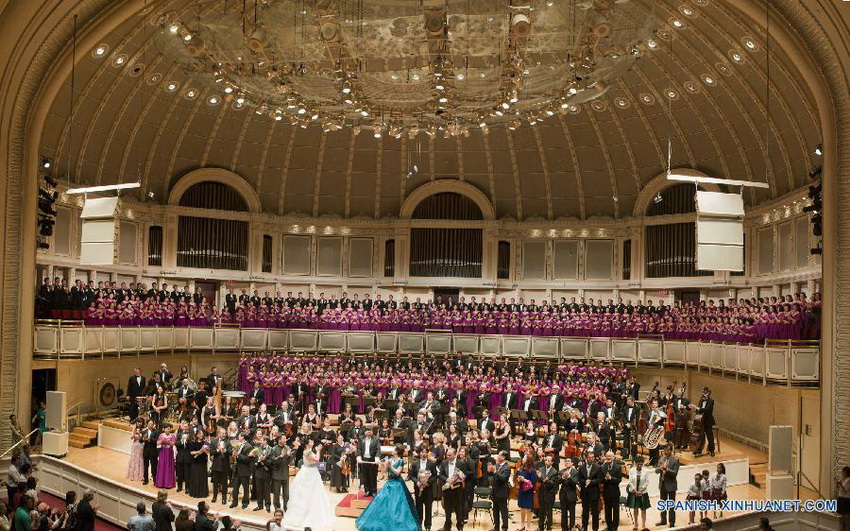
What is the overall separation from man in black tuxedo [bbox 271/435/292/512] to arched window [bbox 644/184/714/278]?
1587 centimetres

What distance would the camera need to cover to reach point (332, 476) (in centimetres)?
1727

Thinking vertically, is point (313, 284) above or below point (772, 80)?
below

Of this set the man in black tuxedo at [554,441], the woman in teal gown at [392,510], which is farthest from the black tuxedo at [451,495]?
the man in black tuxedo at [554,441]

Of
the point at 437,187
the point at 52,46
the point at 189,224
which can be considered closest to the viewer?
the point at 52,46

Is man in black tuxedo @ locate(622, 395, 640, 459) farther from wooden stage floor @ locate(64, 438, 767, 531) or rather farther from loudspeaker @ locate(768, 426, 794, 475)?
loudspeaker @ locate(768, 426, 794, 475)

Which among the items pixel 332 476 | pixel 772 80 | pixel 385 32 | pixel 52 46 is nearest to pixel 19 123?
pixel 52 46

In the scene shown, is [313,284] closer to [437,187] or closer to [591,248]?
[437,187]

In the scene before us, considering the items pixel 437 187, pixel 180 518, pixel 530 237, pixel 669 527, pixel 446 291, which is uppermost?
pixel 437 187

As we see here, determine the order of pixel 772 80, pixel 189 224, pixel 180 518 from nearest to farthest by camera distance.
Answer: pixel 180 518, pixel 772 80, pixel 189 224

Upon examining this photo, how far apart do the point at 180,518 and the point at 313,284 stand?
62.3ft

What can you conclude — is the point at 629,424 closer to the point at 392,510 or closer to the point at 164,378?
the point at 392,510

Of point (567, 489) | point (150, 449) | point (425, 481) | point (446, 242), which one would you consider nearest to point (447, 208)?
point (446, 242)

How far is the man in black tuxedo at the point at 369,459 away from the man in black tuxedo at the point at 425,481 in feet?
5.03

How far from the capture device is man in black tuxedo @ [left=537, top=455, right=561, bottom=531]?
48.3 feet
